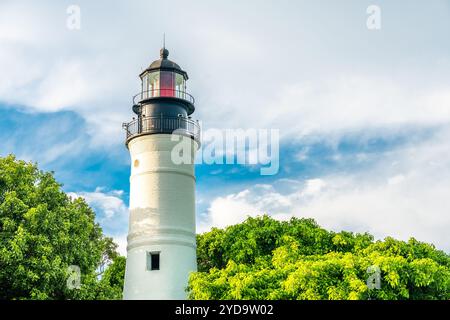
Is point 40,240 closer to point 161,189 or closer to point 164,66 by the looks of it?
point 161,189

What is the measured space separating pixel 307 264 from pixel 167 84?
13.6 meters

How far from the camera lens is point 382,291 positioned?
1013 inches

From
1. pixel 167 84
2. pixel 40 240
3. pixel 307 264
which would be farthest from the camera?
pixel 167 84

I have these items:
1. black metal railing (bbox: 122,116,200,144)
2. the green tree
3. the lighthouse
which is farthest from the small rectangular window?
black metal railing (bbox: 122,116,200,144)

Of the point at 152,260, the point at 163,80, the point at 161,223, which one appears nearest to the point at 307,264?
the point at 161,223

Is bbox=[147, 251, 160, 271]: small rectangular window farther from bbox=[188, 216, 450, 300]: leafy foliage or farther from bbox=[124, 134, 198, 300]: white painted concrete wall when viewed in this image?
bbox=[188, 216, 450, 300]: leafy foliage

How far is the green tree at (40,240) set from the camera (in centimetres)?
2914

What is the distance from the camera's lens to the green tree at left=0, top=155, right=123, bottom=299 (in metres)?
29.1

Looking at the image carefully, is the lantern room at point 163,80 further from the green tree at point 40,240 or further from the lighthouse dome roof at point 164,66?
the green tree at point 40,240

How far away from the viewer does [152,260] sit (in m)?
34.7

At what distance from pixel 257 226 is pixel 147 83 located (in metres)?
9.03

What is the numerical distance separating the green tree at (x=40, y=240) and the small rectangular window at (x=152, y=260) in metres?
2.04
